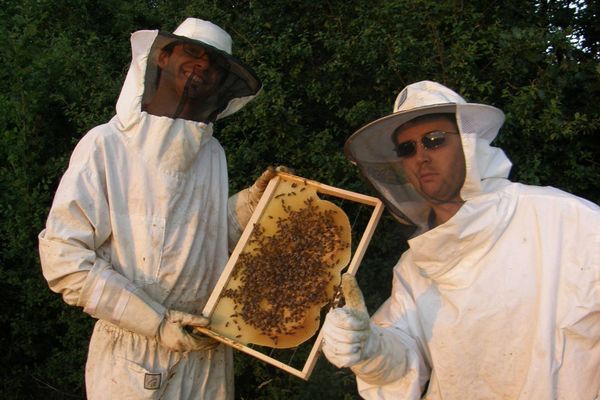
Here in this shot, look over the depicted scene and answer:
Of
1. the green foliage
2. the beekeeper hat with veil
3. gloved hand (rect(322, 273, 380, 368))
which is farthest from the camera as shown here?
the green foliage

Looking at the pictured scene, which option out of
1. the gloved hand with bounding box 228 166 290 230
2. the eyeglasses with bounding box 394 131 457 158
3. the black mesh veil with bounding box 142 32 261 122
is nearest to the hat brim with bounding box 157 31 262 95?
the black mesh veil with bounding box 142 32 261 122

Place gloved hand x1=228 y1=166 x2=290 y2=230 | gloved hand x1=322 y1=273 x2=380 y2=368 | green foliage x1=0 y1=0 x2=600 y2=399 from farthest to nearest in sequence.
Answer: green foliage x1=0 y1=0 x2=600 y2=399 → gloved hand x1=228 y1=166 x2=290 y2=230 → gloved hand x1=322 y1=273 x2=380 y2=368

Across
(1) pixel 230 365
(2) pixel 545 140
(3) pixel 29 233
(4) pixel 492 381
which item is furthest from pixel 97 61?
(4) pixel 492 381

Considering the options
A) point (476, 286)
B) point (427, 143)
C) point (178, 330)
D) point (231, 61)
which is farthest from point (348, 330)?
point (231, 61)

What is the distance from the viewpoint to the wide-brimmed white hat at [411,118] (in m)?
2.54

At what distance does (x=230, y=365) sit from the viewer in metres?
2.95

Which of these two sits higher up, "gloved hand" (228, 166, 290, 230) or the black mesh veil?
the black mesh veil

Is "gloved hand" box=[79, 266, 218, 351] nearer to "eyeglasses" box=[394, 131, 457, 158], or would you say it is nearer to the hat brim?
the hat brim

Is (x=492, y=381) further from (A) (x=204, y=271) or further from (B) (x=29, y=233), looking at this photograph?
(B) (x=29, y=233)

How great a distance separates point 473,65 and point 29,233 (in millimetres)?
3600

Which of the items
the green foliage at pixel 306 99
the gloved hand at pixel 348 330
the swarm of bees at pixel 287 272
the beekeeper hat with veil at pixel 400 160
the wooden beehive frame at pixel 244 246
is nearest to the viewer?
the gloved hand at pixel 348 330

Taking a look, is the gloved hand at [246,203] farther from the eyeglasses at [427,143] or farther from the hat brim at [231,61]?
the eyeglasses at [427,143]

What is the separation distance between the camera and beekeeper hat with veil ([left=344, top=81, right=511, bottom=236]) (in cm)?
252

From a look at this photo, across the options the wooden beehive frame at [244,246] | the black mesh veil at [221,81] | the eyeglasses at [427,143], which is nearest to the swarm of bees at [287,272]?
the wooden beehive frame at [244,246]
